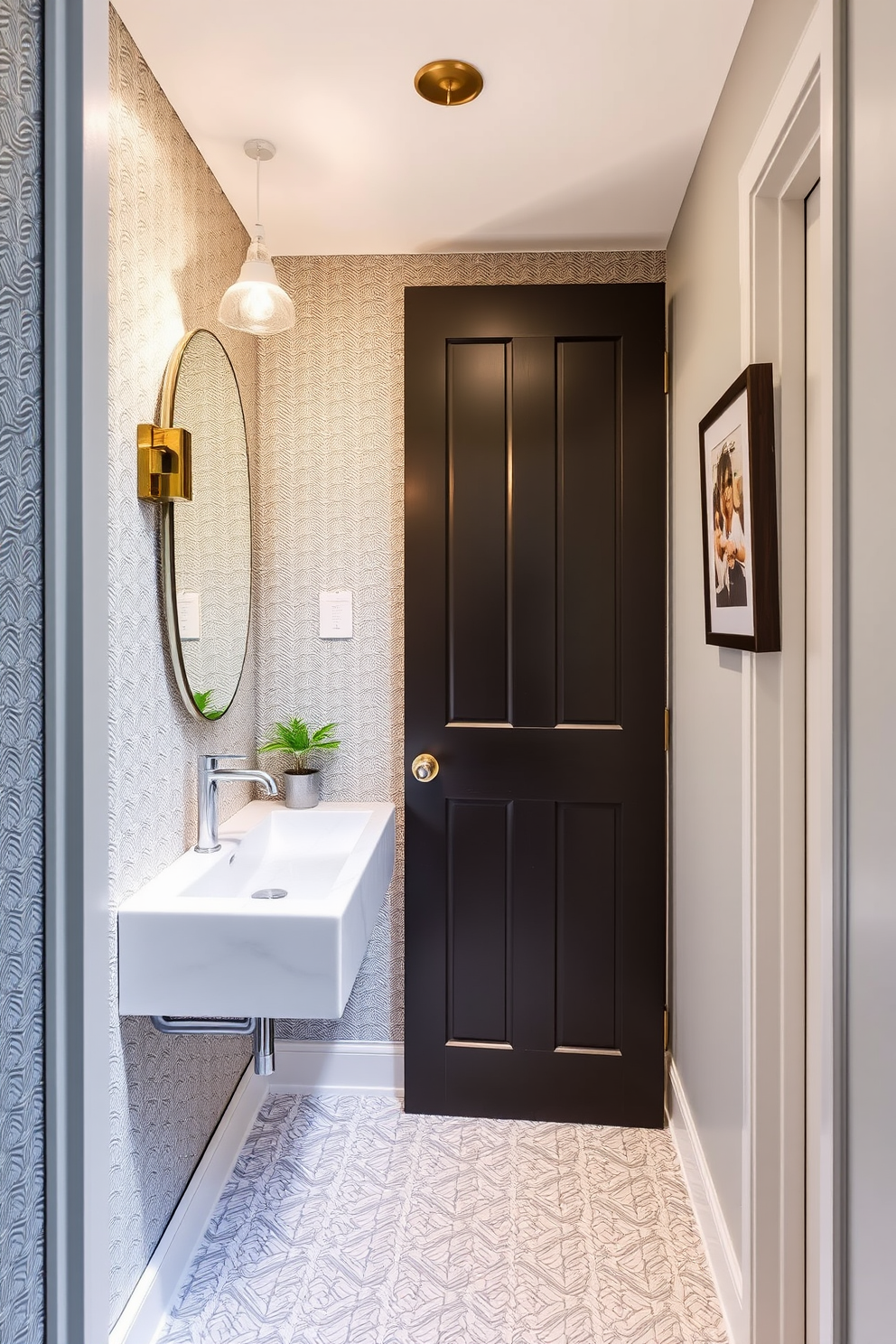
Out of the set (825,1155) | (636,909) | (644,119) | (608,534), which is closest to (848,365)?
(825,1155)

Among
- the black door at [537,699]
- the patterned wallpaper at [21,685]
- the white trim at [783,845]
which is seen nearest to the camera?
the patterned wallpaper at [21,685]

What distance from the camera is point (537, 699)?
7.41 feet

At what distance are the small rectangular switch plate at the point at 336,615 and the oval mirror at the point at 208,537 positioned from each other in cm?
23

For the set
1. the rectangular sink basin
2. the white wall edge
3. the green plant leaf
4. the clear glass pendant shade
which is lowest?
the white wall edge

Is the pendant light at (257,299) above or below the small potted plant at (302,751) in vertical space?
above

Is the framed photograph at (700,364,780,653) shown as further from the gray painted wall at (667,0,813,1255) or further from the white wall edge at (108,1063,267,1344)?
the white wall edge at (108,1063,267,1344)

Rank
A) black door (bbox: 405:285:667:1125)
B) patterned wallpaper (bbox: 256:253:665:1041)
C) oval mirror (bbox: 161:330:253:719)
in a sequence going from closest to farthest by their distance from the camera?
1. oval mirror (bbox: 161:330:253:719)
2. black door (bbox: 405:285:667:1125)
3. patterned wallpaper (bbox: 256:253:665:1041)

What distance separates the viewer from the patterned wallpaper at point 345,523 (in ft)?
7.86

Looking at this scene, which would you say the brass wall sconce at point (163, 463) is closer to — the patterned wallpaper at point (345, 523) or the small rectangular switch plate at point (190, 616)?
the small rectangular switch plate at point (190, 616)

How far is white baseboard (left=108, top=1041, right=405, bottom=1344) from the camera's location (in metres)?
1.54

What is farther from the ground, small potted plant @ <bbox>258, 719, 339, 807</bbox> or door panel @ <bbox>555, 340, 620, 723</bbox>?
door panel @ <bbox>555, 340, 620, 723</bbox>

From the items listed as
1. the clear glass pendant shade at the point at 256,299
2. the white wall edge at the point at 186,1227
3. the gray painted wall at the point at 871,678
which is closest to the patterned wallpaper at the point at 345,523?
the white wall edge at the point at 186,1227

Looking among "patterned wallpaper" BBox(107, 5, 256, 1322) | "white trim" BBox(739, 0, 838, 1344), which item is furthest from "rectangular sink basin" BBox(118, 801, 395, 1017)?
"white trim" BBox(739, 0, 838, 1344)

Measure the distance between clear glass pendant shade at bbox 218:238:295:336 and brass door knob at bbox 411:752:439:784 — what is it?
1.16 metres
